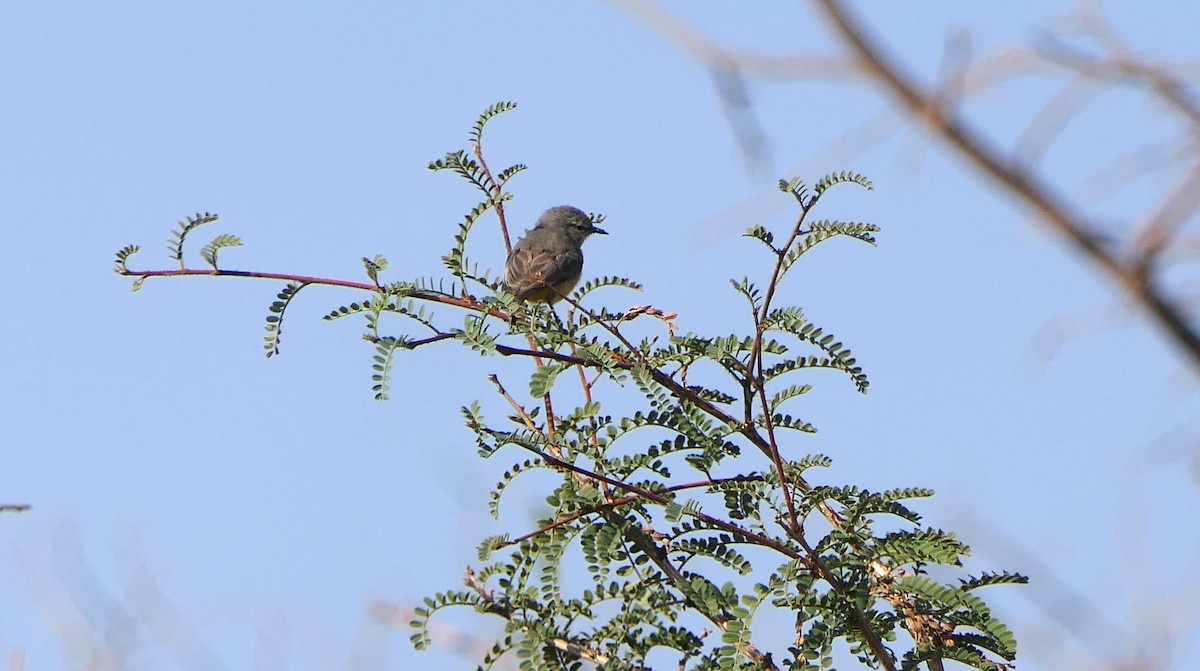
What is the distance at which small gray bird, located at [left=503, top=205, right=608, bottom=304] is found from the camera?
7.28 meters

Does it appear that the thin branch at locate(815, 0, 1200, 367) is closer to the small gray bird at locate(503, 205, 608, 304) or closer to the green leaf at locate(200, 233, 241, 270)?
the green leaf at locate(200, 233, 241, 270)

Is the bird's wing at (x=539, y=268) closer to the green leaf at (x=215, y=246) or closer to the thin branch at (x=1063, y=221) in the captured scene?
the green leaf at (x=215, y=246)

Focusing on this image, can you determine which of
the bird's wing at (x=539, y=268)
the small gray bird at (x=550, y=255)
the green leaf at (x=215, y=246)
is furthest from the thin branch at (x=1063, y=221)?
the bird's wing at (x=539, y=268)

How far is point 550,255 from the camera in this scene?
8.25 meters

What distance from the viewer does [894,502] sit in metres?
3.30

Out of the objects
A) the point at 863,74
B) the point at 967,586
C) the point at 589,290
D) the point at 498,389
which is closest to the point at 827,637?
the point at 967,586

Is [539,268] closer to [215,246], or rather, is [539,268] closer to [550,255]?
[550,255]

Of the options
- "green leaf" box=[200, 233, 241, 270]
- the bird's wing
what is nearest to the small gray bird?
the bird's wing

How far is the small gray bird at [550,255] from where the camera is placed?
287 inches

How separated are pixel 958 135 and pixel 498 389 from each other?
8.45ft

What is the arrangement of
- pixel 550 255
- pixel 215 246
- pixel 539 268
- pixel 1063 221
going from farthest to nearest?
Answer: 1. pixel 550 255
2. pixel 539 268
3. pixel 215 246
4. pixel 1063 221

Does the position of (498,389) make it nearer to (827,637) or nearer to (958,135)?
(827,637)

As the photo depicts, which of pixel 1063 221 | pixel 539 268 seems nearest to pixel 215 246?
pixel 1063 221

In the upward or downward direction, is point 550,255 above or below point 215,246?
above
